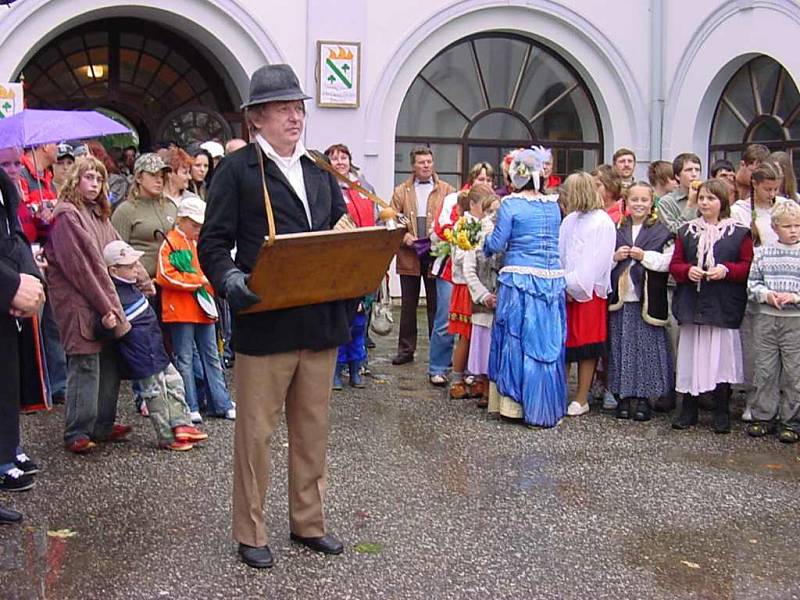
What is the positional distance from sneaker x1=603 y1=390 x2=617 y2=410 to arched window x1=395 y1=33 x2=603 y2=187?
6297mm

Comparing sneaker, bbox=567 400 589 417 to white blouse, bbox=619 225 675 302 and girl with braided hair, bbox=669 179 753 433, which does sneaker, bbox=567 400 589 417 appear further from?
white blouse, bbox=619 225 675 302

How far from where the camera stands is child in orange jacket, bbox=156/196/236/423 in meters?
6.85

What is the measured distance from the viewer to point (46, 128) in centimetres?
658

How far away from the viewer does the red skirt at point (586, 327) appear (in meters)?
7.55

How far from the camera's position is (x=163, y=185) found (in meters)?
7.37

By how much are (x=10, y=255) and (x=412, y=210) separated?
512cm

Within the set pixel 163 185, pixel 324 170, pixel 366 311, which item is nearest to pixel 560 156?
pixel 366 311

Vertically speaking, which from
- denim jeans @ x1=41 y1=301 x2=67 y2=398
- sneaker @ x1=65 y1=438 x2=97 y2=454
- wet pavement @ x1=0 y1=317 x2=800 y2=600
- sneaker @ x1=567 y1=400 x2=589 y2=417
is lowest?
wet pavement @ x1=0 y1=317 x2=800 y2=600

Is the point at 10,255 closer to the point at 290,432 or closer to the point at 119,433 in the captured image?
the point at 290,432

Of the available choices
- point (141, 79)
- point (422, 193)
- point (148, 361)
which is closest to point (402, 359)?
point (422, 193)

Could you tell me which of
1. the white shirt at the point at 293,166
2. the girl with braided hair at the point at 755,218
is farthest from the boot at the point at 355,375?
the white shirt at the point at 293,166

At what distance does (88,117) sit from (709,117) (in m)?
8.63

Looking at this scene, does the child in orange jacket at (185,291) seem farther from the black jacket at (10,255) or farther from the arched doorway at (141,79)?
the arched doorway at (141,79)

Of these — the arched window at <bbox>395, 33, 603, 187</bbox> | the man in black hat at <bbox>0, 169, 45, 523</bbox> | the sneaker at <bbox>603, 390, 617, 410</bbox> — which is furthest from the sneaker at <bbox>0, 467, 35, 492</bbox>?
the arched window at <bbox>395, 33, 603, 187</bbox>
